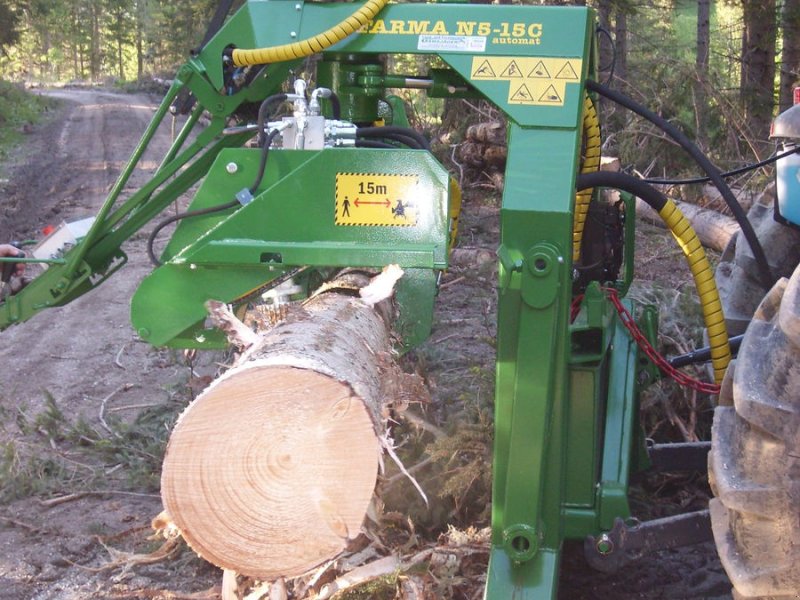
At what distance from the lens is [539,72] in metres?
3.34

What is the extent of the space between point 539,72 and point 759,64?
11243mm

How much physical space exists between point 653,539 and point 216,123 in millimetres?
2415

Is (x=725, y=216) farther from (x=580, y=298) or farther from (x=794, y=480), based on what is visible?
(x=794, y=480)

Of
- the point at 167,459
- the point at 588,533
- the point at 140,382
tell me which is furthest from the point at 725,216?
the point at 167,459

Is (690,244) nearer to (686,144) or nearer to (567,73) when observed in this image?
(686,144)

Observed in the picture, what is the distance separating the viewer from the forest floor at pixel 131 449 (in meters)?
4.19

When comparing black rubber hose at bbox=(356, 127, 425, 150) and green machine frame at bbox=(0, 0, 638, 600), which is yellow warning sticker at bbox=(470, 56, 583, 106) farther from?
black rubber hose at bbox=(356, 127, 425, 150)

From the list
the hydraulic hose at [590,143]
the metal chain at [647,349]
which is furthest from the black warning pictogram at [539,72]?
the metal chain at [647,349]

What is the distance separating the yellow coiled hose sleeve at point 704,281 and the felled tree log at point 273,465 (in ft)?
5.13

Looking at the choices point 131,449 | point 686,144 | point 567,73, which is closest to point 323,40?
point 567,73

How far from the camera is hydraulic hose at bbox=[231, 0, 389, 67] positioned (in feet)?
11.6

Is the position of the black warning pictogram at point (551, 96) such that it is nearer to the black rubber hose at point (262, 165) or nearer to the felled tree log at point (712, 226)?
the black rubber hose at point (262, 165)

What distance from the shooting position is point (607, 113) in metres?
12.4

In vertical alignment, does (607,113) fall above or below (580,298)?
above
